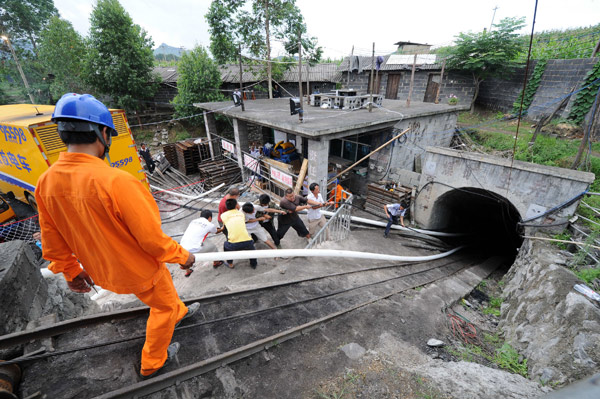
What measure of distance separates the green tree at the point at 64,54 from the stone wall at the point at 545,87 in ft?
97.9

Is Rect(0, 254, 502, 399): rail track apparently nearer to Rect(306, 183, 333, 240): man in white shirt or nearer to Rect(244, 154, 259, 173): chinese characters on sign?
Rect(306, 183, 333, 240): man in white shirt

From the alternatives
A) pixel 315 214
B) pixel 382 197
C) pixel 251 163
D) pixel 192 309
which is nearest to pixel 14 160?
pixel 251 163

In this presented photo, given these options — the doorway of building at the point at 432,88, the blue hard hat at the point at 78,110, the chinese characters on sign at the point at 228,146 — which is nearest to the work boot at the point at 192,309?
the blue hard hat at the point at 78,110

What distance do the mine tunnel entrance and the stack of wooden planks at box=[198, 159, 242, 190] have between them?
10.5 metres

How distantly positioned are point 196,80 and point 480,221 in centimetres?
2006

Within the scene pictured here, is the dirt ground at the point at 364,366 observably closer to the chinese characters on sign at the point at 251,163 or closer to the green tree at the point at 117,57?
the chinese characters on sign at the point at 251,163

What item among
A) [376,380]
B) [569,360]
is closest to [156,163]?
[376,380]

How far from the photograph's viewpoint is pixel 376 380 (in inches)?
112

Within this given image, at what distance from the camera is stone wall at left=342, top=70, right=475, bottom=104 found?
16828 millimetres

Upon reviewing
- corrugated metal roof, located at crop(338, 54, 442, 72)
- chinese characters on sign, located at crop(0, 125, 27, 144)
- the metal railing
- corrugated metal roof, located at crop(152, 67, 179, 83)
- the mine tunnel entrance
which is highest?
corrugated metal roof, located at crop(338, 54, 442, 72)

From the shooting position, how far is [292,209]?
20.5ft

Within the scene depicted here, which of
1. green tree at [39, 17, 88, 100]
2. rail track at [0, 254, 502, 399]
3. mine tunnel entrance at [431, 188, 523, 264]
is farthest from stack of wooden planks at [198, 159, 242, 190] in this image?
green tree at [39, 17, 88, 100]

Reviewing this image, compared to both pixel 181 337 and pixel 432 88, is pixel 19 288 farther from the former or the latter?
pixel 432 88

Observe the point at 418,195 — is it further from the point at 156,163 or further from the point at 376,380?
the point at 156,163
